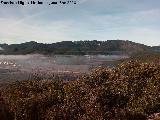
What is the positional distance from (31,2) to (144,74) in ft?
225

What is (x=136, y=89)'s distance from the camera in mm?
75438

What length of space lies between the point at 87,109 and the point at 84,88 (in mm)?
13667

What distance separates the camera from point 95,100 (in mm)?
67812

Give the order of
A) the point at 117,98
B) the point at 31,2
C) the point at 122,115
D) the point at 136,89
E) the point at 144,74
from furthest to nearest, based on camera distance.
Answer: the point at 144,74, the point at 136,89, the point at 117,98, the point at 122,115, the point at 31,2

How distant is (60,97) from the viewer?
235ft

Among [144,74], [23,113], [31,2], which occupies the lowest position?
[23,113]

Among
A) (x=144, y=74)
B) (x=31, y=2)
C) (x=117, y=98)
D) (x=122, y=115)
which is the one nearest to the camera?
(x=31, y=2)

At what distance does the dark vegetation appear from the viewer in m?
63.3

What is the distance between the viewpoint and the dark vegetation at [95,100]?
6335cm

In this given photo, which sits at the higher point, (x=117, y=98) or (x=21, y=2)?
(x=21, y=2)

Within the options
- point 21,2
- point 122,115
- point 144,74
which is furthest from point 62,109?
point 21,2

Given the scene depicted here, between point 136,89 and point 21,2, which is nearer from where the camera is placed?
point 21,2

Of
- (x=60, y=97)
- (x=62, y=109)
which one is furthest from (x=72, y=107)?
(x=60, y=97)

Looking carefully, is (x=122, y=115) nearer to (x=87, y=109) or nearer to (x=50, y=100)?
(x=87, y=109)
